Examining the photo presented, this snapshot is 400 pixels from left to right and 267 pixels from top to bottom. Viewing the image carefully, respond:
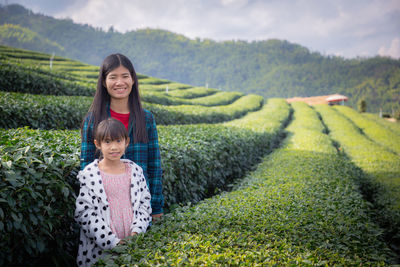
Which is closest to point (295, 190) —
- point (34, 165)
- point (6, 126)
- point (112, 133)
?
point (112, 133)

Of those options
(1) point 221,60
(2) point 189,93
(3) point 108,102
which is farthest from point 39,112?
(1) point 221,60

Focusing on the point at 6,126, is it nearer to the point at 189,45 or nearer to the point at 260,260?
the point at 260,260

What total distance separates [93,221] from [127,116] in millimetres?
1054

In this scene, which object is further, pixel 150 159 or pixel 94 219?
pixel 150 159

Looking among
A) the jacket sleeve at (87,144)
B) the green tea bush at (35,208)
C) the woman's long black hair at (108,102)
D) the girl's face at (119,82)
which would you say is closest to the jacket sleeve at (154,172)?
the woman's long black hair at (108,102)

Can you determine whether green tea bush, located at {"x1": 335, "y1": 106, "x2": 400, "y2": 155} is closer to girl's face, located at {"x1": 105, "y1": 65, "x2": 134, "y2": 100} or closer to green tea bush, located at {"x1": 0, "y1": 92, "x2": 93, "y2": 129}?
green tea bush, located at {"x1": 0, "y1": 92, "x2": 93, "y2": 129}

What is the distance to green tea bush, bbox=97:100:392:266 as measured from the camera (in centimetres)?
191

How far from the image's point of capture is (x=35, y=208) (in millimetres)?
2082

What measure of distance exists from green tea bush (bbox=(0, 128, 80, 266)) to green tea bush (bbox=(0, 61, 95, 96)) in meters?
8.32

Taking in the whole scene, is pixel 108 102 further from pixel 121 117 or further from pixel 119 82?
pixel 119 82

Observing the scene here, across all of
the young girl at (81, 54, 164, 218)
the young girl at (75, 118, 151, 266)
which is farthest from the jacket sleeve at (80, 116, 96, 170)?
the young girl at (75, 118, 151, 266)

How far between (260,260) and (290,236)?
0.82m

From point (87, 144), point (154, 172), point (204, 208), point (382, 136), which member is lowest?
point (382, 136)

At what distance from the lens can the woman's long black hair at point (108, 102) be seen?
2.42 m
